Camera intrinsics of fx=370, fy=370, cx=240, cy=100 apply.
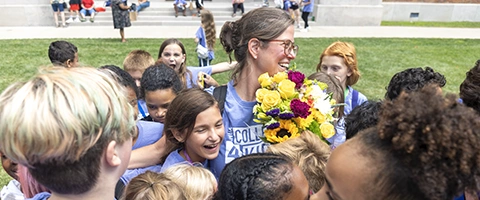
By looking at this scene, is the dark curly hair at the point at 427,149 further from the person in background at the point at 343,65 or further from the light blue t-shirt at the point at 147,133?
the person in background at the point at 343,65

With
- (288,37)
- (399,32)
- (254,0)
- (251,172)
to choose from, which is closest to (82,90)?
(251,172)

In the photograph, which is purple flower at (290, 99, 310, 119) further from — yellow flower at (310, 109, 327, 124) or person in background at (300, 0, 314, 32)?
person in background at (300, 0, 314, 32)

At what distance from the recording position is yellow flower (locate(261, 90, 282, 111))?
2.46m

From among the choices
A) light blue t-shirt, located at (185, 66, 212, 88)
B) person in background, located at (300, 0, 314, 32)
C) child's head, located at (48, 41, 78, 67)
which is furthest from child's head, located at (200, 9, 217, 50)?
person in background, located at (300, 0, 314, 32)

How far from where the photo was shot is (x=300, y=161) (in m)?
2.37

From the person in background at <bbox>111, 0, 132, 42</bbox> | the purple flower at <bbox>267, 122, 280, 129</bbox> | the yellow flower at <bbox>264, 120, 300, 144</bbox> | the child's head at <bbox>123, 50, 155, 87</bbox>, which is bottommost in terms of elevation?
the person in background at <bbox>111, 0, 132, 42</bbox>

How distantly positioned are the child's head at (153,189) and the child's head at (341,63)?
261cm

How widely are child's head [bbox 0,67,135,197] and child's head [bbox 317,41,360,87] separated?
3188 mm

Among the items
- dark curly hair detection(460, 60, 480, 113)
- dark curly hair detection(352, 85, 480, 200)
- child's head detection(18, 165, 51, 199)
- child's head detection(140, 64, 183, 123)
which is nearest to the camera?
dark curly hair detection(352, 85, 480, 200)

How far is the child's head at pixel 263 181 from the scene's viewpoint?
1870 millimetres

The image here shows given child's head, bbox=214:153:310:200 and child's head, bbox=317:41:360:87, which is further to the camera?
child's head, bbox=317:41:360:87

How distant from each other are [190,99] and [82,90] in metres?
1.44

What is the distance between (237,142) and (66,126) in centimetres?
157

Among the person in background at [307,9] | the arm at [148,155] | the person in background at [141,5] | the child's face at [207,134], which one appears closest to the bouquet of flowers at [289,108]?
the child's face at [207,134]
